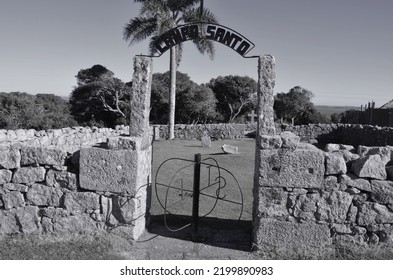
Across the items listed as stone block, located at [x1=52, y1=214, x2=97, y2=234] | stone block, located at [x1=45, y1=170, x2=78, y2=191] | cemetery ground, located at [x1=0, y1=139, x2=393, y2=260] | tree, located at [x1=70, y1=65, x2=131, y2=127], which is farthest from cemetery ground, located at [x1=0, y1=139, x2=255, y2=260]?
tree, located at [x1=70, y1=65, x2=131, y2=127]

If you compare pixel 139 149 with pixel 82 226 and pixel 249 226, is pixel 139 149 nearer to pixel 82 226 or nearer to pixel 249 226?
pixel 82 226

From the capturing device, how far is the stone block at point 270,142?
17.6 ft

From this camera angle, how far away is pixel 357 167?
5250mm

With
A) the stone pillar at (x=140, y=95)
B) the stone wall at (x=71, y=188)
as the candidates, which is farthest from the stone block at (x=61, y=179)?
the stone pillar at (x=140, y=95)

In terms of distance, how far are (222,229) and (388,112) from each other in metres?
18.3

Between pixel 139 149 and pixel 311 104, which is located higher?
pixel 311 104

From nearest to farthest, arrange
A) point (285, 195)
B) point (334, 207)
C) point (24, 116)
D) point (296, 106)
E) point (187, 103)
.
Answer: point (334, 207) < point (285, 195) < point (24, 116) < point (187, 103) < point (296, 106)

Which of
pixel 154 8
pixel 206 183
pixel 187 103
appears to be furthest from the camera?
pixel 187 103

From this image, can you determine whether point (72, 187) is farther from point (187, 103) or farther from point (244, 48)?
point (187, 103)

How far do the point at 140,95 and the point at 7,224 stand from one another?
2.99 metres

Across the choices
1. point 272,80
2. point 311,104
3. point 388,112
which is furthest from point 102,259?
point 311,104

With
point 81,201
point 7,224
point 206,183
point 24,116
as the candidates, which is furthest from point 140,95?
point 24,116

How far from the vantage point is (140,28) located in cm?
2312

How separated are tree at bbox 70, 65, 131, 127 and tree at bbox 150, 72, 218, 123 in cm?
292
